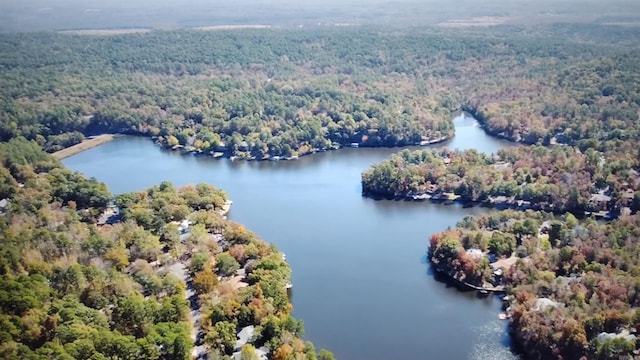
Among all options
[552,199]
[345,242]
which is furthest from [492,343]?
[552,199]

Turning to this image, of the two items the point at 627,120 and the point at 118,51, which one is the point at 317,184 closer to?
the point at 627,120

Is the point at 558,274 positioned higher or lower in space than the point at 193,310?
higher

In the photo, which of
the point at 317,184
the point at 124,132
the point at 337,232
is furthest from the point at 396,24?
the point at 337,232

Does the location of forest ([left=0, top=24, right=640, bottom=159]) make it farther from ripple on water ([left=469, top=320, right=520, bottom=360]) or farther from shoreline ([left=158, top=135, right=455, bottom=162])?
ripple on water ([left=469, top=320, right=520, bottom=360])

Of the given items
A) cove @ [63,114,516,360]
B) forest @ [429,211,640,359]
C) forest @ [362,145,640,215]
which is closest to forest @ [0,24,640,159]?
cove @ [63,114,516,360]

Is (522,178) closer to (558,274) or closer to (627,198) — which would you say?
(627,198)
